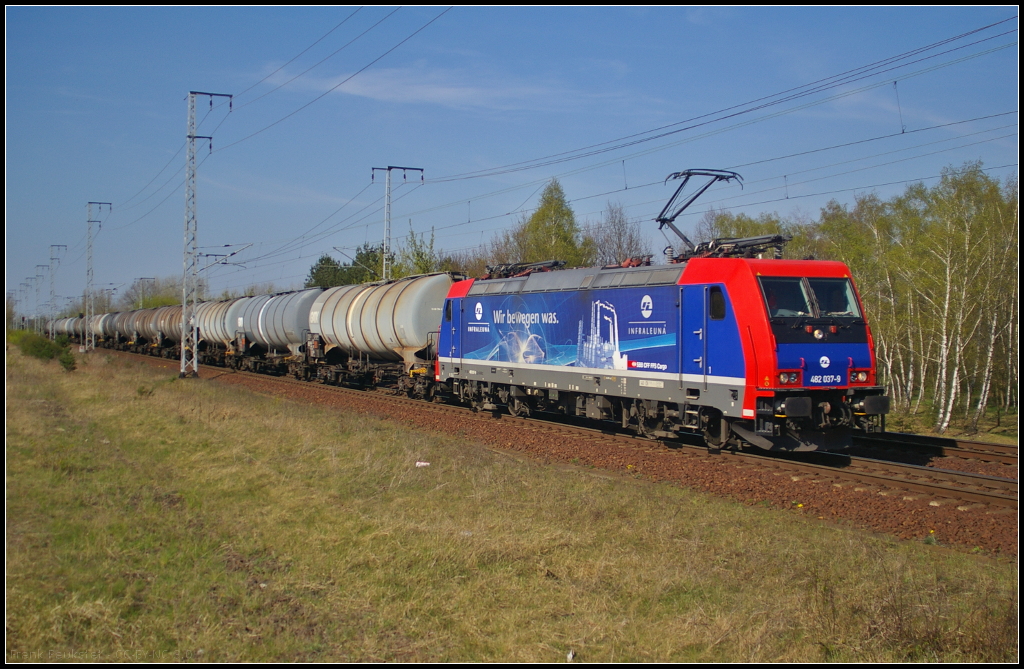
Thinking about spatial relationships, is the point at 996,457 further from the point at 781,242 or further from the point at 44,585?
the point at 44,585

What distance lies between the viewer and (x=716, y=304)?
12.0 meters

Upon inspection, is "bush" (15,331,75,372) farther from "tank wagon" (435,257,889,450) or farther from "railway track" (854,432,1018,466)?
"railway track" (854,432,1018,466)

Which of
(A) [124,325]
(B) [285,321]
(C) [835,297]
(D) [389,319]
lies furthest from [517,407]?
(A) [124,325]

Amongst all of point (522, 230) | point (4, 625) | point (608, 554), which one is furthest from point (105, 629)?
point (522, 230)

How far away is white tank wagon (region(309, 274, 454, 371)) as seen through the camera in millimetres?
21219

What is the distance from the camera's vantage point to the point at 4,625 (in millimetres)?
5371

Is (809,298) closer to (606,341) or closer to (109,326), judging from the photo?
(606,341)

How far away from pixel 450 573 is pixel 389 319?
15.9m

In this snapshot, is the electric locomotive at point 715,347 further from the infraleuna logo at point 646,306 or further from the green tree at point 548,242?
the green tree at point 548,242

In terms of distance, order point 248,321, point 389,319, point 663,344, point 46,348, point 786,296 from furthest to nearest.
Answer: point 46,348, point 248,321, point 389,319, point 663,344, point 786,296

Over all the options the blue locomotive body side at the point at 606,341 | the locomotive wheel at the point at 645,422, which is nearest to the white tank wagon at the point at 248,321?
the blue locomotive body side at the point at 606,341

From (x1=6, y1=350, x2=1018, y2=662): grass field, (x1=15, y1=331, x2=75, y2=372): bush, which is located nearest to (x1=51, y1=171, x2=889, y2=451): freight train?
(x1=6, y1=350, x2=1018, y2=662): grass field

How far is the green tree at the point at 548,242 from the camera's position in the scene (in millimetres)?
36969

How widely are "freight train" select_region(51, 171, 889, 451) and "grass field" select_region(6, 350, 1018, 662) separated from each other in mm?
2621
